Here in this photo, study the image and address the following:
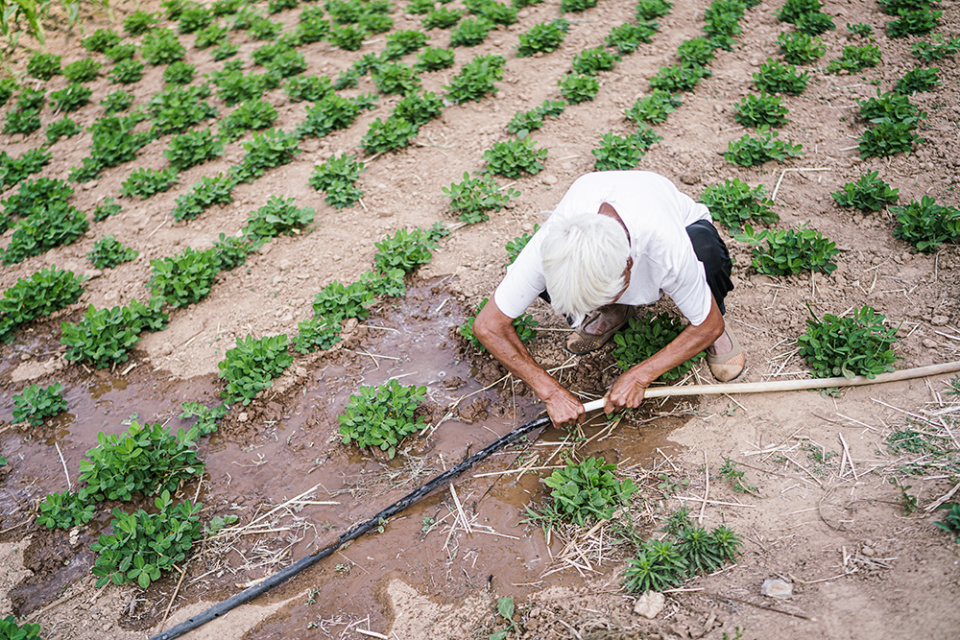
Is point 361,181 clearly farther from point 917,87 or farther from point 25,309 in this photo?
point 917,87

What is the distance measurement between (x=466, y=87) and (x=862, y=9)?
4381mm

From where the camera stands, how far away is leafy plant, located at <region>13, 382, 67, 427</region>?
3928 millimetres

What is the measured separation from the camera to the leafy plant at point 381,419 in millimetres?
3293

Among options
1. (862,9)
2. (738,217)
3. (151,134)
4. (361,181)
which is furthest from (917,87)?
(151,134)

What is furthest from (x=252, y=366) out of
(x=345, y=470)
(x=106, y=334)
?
(x=106, y=334)

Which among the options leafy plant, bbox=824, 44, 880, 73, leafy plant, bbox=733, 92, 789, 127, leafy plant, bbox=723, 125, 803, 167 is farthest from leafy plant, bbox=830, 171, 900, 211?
leafy plant, bbox=824, 44, 880, 73

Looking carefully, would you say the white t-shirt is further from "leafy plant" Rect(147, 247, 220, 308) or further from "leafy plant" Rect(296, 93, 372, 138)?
"leafy plant" Rect(296, 93, 372, 138)

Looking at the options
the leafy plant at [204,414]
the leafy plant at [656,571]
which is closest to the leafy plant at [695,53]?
the leafy plant at [656,571]

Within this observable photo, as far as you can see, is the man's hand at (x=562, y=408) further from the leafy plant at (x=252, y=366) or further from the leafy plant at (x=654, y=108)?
the leafy plant at (x=654, y=108)

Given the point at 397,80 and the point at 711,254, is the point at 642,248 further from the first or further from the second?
the point at 397,80

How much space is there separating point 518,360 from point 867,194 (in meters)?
2.94

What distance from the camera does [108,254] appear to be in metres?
5.07

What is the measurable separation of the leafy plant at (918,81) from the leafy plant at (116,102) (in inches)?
324

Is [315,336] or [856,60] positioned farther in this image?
[856,60]
